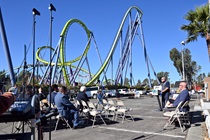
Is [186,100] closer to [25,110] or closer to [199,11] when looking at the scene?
[25,110]

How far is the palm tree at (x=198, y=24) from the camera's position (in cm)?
1700

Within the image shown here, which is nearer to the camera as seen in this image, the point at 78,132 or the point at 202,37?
the point at 78,132

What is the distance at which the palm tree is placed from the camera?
17.0 m

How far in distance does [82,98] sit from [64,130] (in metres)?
2.01

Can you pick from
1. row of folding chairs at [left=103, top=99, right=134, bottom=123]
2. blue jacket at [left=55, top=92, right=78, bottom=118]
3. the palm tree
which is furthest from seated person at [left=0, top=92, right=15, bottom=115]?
the palm tree

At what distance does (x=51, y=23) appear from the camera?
6277 millimetres

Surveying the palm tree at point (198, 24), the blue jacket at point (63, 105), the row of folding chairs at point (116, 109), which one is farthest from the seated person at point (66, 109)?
the palm tree at point (198, 24)

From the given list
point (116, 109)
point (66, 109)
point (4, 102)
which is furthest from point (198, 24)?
point (4, 102)

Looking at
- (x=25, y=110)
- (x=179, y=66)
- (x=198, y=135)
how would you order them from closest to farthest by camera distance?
1. (x=25, y=110)
2. (x=198, y=135)
3. (x=179, y=66)

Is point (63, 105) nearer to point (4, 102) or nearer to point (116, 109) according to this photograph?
point (116, 109)

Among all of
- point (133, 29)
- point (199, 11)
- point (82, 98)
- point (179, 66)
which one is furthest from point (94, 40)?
point (82, 98)

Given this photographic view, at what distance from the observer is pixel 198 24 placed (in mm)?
17578

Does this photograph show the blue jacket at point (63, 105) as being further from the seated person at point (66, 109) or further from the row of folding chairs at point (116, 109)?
the row of folding chairs at point (116, 109)

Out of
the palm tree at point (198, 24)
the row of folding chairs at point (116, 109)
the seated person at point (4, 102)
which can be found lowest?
the row of folding chairs at point (116, 109)
